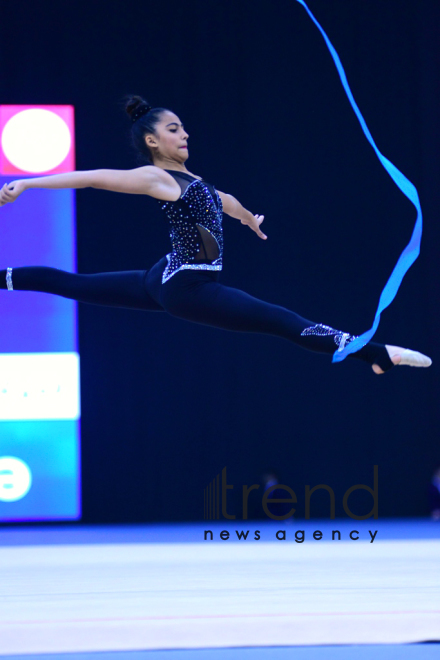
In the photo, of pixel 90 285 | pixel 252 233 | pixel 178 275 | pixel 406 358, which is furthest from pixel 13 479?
pixel 406 358

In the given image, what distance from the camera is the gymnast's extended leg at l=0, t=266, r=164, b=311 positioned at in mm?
2283

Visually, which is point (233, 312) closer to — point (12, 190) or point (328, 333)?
point (328, 333)

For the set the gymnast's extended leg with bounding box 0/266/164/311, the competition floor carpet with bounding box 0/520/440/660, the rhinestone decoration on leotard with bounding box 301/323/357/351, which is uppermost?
the gymnast's extended leg with bounding box 0/266/164/311

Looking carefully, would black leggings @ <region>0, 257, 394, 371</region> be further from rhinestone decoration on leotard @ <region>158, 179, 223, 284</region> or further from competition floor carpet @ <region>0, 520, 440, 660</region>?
competition floor carpet @ <region>0, 520, 440, 660</region>

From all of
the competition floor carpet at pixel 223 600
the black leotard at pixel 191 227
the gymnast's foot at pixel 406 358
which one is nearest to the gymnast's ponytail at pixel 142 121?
the black leotard at pixel 191 227

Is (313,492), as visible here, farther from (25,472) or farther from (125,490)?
(25,472)

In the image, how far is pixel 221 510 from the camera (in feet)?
21.2

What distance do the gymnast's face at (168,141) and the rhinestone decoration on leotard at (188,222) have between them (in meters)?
0.13

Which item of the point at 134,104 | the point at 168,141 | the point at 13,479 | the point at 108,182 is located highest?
the point at 134,104

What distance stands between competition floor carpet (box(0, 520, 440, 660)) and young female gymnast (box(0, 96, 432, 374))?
818mm

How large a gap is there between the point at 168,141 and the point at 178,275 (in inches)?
16.8

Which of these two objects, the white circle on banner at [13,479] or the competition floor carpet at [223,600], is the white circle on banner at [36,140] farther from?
the competition floor carpet at [223,600]

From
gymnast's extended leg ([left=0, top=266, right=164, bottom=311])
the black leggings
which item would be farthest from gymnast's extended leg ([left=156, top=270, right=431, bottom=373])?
gymnast's extended leg ([left=0, top=266, right=164, bottom=311])

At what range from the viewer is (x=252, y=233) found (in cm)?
658
